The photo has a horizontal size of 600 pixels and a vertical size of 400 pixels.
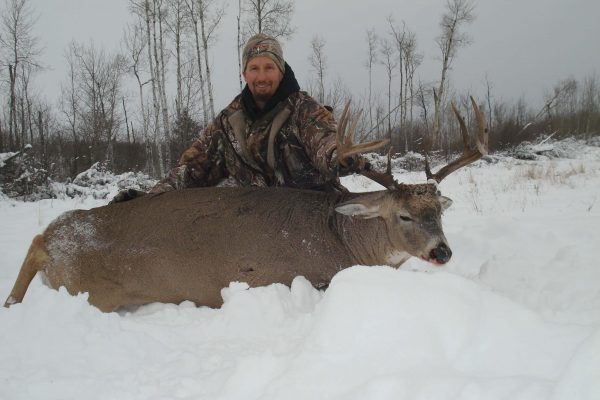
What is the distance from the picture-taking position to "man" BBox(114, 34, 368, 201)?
452 cm

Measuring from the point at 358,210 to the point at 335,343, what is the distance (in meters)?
1.89

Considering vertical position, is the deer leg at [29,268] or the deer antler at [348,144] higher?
the deer antler at [348,144]

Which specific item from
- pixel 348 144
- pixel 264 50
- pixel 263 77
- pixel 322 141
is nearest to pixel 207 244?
pixel 348 144

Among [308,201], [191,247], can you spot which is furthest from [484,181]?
[191,247]

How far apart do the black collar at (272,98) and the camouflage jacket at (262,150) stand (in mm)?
53

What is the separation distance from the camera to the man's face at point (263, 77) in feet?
15.3

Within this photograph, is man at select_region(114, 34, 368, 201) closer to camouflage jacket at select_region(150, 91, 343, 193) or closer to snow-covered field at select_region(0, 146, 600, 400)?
camouflage jacket at select_region(150, 91, 343, 193)

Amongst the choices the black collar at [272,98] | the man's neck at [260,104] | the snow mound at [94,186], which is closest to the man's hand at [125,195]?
the black collar at [272,98]

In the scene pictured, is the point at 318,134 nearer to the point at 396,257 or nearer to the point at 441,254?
the point at 396,257

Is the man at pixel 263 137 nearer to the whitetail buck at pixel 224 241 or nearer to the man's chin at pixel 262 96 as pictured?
the man's chin at pixel 262 96

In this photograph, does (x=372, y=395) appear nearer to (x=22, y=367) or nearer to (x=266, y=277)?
(x=22, y=367)

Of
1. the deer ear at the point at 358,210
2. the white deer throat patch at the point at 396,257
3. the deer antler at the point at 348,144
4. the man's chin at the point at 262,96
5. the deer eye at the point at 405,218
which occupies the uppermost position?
the man's chin at the point at 262,96

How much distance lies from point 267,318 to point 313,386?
946 mm

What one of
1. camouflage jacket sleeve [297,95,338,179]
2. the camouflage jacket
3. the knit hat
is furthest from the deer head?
the knit hat
